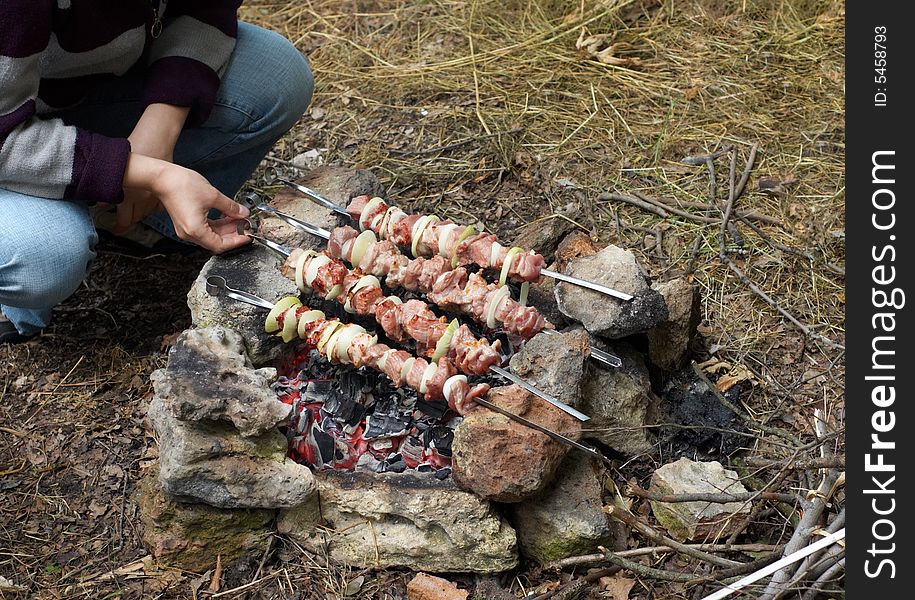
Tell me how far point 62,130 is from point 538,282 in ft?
4.76

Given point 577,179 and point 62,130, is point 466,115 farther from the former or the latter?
point 62,130

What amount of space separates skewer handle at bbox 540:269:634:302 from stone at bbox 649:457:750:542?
501 millimetres

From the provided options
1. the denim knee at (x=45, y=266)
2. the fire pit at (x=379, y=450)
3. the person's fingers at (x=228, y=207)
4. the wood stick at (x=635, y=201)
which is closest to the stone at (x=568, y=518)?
the fire pit at (x=379, y=450)

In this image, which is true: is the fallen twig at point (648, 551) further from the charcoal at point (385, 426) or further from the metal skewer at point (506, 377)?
the charcoal at point (385, 426)

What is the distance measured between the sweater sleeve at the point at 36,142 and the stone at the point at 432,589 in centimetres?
140

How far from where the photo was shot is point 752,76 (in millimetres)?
4234

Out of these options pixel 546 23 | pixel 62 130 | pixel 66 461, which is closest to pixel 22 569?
pixel 66 461

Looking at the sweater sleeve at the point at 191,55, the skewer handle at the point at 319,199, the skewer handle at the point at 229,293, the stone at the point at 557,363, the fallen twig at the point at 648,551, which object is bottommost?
the fallen twig at the point at 648,551

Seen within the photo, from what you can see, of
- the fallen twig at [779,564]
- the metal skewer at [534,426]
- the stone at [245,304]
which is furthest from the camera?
the stone at [245,304]

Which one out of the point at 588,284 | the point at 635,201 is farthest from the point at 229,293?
the point at 635,201

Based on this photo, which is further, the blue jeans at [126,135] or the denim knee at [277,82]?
the denim knee at [277,82]

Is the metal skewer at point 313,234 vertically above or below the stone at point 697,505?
above

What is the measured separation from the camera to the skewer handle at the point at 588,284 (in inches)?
98.0

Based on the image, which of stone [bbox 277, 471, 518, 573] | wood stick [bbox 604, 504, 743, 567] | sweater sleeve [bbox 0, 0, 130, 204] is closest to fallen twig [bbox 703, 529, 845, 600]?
wood stick [bbox 604, 504, 743, 567]
